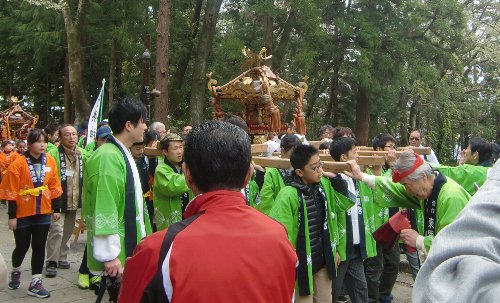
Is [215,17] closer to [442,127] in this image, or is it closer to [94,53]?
[94,53]

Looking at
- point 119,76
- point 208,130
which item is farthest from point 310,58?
point 208,130

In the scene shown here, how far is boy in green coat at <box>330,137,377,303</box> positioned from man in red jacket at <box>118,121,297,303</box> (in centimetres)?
290

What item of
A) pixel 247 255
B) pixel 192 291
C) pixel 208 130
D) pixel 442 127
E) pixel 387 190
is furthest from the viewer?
pixel 442 127

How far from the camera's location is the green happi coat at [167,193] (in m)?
4.41

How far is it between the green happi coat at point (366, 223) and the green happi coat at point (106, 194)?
2.06 m

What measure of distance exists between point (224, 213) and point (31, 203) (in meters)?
4.28

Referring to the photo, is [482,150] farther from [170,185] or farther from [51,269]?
[51,269]

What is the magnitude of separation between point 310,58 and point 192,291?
663 inches

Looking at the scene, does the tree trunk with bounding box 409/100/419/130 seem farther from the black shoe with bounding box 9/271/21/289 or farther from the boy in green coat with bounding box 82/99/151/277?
the boy in green coat with bounding box 82/99/151/277

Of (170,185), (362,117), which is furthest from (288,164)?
(362,117)

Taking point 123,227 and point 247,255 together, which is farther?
point 123,227

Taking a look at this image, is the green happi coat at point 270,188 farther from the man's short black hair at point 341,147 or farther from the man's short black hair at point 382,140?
the man's short black hair at point 382,140

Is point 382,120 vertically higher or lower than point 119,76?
lower

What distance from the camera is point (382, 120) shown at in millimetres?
23781
